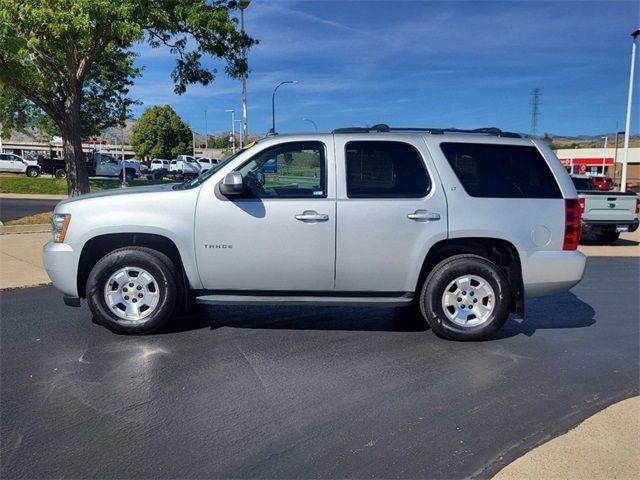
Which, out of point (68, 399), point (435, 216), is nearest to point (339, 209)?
point (435, 216)

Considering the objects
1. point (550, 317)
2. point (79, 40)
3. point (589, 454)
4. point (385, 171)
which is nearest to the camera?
point (589, 454)

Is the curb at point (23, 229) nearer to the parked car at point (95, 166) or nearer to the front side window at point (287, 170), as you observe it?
the front side window at point (287, 170)

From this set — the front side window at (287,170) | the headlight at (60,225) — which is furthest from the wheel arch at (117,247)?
the front side window at (287,170)

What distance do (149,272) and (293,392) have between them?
1.91m

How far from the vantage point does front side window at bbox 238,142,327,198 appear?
502cm

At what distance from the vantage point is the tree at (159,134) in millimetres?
70625

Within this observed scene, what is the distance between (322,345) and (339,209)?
1268mm

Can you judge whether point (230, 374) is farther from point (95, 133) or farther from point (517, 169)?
point (95, 133)

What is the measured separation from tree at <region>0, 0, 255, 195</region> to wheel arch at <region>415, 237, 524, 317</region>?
8520 mm

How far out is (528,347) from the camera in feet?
16.5

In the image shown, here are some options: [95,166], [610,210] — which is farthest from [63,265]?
[95,166]

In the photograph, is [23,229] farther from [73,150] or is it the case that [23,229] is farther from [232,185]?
[232,185]

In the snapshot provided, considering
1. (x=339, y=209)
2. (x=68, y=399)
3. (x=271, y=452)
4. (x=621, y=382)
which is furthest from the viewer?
(x=339, y=209)

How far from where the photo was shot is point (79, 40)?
11383 millimetres
